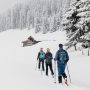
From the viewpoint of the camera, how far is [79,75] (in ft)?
59.9

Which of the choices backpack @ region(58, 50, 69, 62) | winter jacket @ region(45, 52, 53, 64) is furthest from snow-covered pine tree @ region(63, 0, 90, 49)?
backpack @ region(58, 50, 69, 62)

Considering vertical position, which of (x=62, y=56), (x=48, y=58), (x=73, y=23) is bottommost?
(x=48, y=58)

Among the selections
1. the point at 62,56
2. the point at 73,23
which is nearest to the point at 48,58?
the point at 62,56

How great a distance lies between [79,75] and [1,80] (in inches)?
231

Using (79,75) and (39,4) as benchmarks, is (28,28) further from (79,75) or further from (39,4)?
(79,75)

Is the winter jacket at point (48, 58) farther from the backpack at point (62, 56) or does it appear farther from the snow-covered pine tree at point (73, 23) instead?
the snow-covered pine tree at point (73, 23)

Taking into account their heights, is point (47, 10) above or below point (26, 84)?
above

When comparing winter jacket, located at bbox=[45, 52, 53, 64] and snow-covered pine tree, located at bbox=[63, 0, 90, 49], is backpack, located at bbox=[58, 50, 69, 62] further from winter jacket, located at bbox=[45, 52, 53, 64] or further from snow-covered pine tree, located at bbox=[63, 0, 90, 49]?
snow-covered pine tree, located at bbox=[63, 0, 90, 49]

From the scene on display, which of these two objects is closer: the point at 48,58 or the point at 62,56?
the point at 62,56

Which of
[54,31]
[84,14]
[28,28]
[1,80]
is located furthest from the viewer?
[28,28]

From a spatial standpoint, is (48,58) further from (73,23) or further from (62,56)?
(73,23)

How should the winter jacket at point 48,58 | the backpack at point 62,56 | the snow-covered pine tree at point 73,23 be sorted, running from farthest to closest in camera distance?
1. the snow-covered pine tree at point 73,23
2. the winter jacket at point 48,58
3. the backpack at point 62,56

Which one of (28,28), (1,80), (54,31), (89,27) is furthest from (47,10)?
(1,80)

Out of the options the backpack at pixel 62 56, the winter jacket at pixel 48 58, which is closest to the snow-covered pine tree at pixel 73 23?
the winter jacket at pixel 48 58
